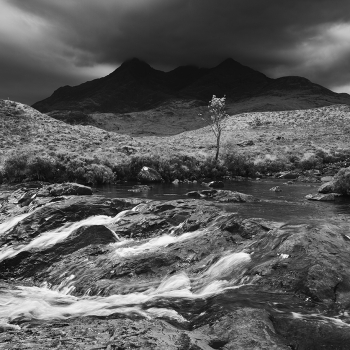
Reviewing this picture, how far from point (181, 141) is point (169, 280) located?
106 metres

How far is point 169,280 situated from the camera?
13.0m

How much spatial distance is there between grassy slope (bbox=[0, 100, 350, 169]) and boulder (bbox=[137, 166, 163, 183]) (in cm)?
589

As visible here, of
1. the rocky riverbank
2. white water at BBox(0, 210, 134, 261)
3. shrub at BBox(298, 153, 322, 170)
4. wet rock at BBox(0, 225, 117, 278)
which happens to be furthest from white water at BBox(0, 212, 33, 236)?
shrub at BBox(298, 153, 322, 170)

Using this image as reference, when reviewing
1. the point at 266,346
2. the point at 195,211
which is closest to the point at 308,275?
the point at 266,346

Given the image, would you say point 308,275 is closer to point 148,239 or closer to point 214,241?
point 214,241

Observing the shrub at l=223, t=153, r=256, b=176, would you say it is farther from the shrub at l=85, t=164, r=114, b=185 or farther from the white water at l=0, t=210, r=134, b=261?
the white water at l=0, t=210, r=134, b=261

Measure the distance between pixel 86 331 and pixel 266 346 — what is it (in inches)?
173

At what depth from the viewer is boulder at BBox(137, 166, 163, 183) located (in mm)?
49469

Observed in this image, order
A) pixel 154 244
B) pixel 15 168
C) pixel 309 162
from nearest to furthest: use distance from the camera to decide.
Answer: pixel 154 244 → pixel 15 168 → pixel 309 162

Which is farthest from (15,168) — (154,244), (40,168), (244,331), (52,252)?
(244,331)

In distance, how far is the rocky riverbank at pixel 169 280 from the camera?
27.1ft

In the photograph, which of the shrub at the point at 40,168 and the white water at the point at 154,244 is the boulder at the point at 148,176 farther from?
the white water at the point at 154,244

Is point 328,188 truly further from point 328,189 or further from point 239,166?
point 239,166

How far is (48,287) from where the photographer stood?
1450cm
